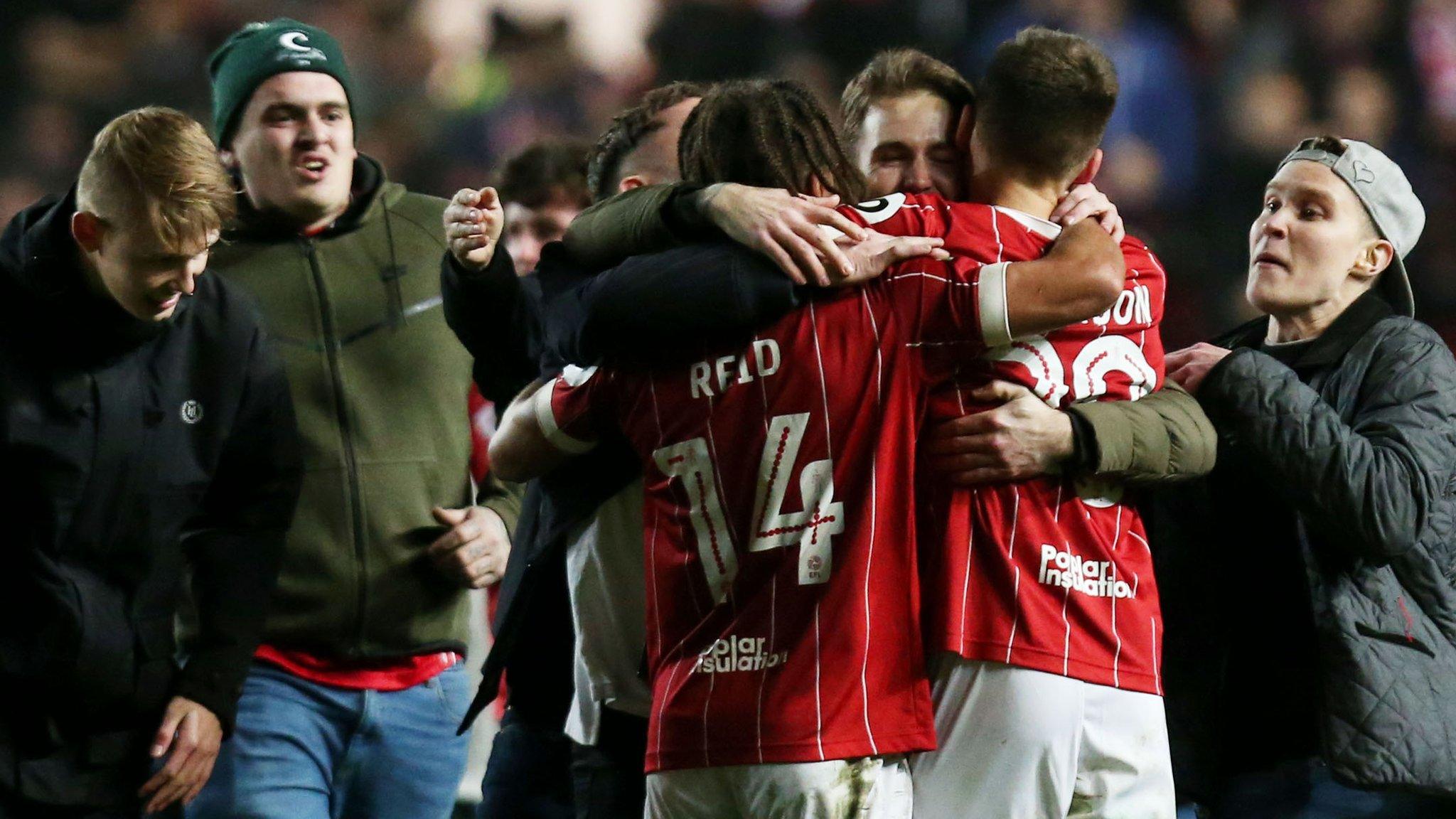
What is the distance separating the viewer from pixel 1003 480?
7.72 feet

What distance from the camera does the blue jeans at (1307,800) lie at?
2869 millimetres


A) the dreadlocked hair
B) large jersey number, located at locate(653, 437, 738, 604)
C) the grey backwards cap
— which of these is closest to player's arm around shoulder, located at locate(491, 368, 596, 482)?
large jersey number, located at locate(653, 437, 738, 604)

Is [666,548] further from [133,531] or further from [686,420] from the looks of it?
[133,531]

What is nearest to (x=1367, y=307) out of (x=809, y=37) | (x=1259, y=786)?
(x=1259, y=786)

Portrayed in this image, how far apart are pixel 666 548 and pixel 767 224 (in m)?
0.51

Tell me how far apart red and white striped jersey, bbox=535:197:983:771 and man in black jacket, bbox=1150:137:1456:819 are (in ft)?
2.27

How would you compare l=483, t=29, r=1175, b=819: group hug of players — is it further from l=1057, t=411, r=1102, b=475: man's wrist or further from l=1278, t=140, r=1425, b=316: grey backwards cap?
l=1278, t=140, r=1425, b=316: grey backwards cap

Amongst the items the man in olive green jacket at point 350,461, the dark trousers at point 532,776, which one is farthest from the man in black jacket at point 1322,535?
the man in olive green jacket at point 350,461

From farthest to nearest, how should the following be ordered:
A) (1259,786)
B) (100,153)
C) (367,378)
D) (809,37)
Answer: (809,37), (367,378), (1259,786), (100,153)

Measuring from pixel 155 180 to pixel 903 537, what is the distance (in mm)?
1264

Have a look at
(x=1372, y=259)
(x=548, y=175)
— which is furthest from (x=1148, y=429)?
(x=548, y=175)

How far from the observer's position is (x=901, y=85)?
286 cm

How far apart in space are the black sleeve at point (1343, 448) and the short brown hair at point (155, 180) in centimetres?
164

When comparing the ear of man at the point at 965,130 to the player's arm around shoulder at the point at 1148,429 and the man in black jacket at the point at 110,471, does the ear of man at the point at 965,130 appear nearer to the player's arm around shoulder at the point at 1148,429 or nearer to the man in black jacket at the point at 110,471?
the player's arm around shoulder at the point at 1148,429
